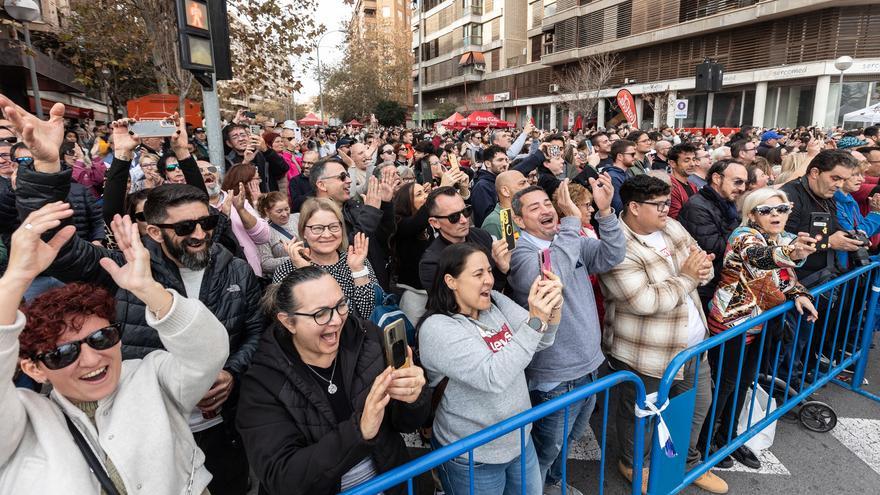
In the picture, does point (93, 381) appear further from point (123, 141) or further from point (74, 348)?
point (123, 141)

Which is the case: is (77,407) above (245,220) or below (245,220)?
below

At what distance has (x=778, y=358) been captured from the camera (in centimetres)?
351

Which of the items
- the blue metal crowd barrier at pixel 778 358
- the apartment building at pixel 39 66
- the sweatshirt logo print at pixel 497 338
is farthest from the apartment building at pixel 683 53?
the sweatshirt logo print at pixel 497 338

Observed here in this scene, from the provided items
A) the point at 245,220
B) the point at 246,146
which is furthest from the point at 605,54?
the point at 245,220

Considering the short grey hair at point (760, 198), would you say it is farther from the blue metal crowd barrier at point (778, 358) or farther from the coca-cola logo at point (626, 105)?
the coca-cola logo at point (626, 105)

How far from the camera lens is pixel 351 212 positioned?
371 centimetres

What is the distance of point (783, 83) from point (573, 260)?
88.0 feet

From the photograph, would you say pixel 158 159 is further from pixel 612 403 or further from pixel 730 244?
pixel 730 244

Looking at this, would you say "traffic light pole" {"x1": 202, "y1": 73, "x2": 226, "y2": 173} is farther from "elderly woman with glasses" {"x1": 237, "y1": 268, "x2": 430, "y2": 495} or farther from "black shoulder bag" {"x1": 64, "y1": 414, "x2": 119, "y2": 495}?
"black shoulder bag" {"x1": 64, "y1": 414, "x2": 119, "y2": 495}

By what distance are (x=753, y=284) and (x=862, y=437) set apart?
160 centimetres

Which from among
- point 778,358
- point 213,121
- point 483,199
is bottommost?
point 778,358

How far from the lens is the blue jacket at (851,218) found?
4020 mm

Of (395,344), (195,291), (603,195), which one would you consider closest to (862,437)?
(603,195)

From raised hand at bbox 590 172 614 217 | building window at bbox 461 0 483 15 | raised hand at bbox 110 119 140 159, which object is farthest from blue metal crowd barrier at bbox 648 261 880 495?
building window at bbox 461 0 483 15
